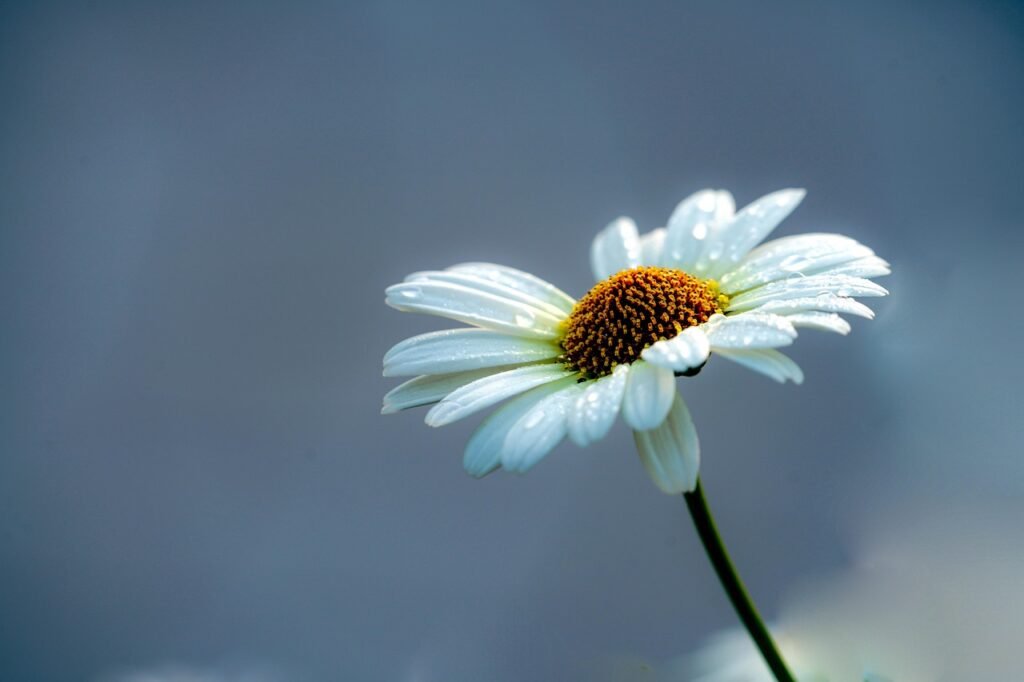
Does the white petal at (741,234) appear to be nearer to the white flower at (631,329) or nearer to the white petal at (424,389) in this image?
the white flower at (631,329)

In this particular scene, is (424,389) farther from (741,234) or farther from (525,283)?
(741,234)

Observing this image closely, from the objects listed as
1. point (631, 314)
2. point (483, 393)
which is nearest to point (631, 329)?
point (631, 314)

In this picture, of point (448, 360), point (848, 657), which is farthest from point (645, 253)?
point (848, 657)

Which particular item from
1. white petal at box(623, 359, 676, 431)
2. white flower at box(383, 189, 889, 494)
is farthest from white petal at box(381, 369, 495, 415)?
white petal at box(623, 359, 676, 431)

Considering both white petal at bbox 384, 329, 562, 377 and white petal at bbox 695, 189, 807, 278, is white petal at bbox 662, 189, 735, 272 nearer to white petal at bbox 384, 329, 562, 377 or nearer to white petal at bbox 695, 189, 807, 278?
white petal at bbox 695, 189, 807, 278

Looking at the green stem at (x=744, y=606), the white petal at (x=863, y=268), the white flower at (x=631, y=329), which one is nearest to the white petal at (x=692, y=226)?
the white flower at (x=631, y=329)

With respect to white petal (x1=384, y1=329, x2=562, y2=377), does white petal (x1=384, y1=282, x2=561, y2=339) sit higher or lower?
higher
